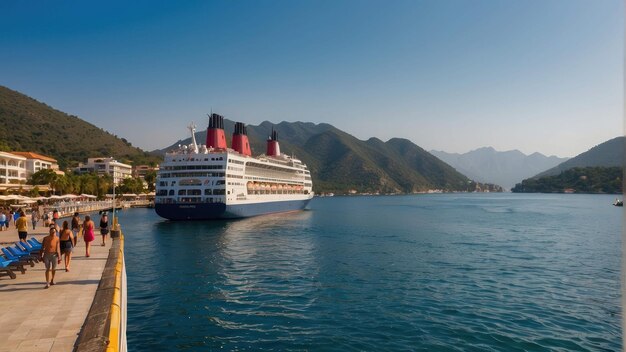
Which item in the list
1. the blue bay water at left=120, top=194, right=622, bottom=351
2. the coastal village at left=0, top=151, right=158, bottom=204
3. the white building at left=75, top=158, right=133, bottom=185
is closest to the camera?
the blue bay water at left=120, top=194, right=622, bottom=351

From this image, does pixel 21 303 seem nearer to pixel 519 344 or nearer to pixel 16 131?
pixel 519 344

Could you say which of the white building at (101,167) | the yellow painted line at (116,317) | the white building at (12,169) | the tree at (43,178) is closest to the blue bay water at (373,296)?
the yellow painted line at (116,317)

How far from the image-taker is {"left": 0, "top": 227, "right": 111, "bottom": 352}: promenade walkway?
23.5 ft

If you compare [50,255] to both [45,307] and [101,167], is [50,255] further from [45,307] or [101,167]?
[101,167]

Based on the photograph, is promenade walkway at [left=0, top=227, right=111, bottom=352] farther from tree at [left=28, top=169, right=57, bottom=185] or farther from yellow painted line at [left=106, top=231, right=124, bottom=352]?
tree at [left=28, top=169, right=57, bottom=185]

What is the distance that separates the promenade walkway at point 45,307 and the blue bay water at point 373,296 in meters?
2.46

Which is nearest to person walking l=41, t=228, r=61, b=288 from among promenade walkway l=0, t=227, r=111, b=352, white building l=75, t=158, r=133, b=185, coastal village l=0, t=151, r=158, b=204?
promenade walkway l=0, t=227, r=111, b=352

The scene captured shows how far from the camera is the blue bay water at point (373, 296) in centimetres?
1235

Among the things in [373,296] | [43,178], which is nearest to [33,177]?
[43,178]

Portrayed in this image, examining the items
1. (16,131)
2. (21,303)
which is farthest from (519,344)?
(16,131)

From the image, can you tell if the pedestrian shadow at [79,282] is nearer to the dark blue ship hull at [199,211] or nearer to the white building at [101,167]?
the dark blue ship hull at [199,211]

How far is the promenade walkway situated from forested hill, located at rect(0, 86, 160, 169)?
442ft

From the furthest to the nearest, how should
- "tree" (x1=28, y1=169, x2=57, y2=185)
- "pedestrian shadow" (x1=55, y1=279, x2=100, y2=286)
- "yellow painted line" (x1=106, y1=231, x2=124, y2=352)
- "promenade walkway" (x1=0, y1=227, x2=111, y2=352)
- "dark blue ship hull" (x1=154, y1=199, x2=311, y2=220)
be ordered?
"tree" (x1=28, y1=169, x2=57, y2=185), "dark blue ship hull" (x1=154, y1=199, x2=311, y2=220), "pedestrian shadow" (x1=55, y1=279, x2=100, y2=286), "promenade walkway" (x1=0, y1=227, x2=111, y2=352), "yellow painted line" (x1=106, y1=231, x2=124, y2=352)

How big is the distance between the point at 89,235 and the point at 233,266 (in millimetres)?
9251
